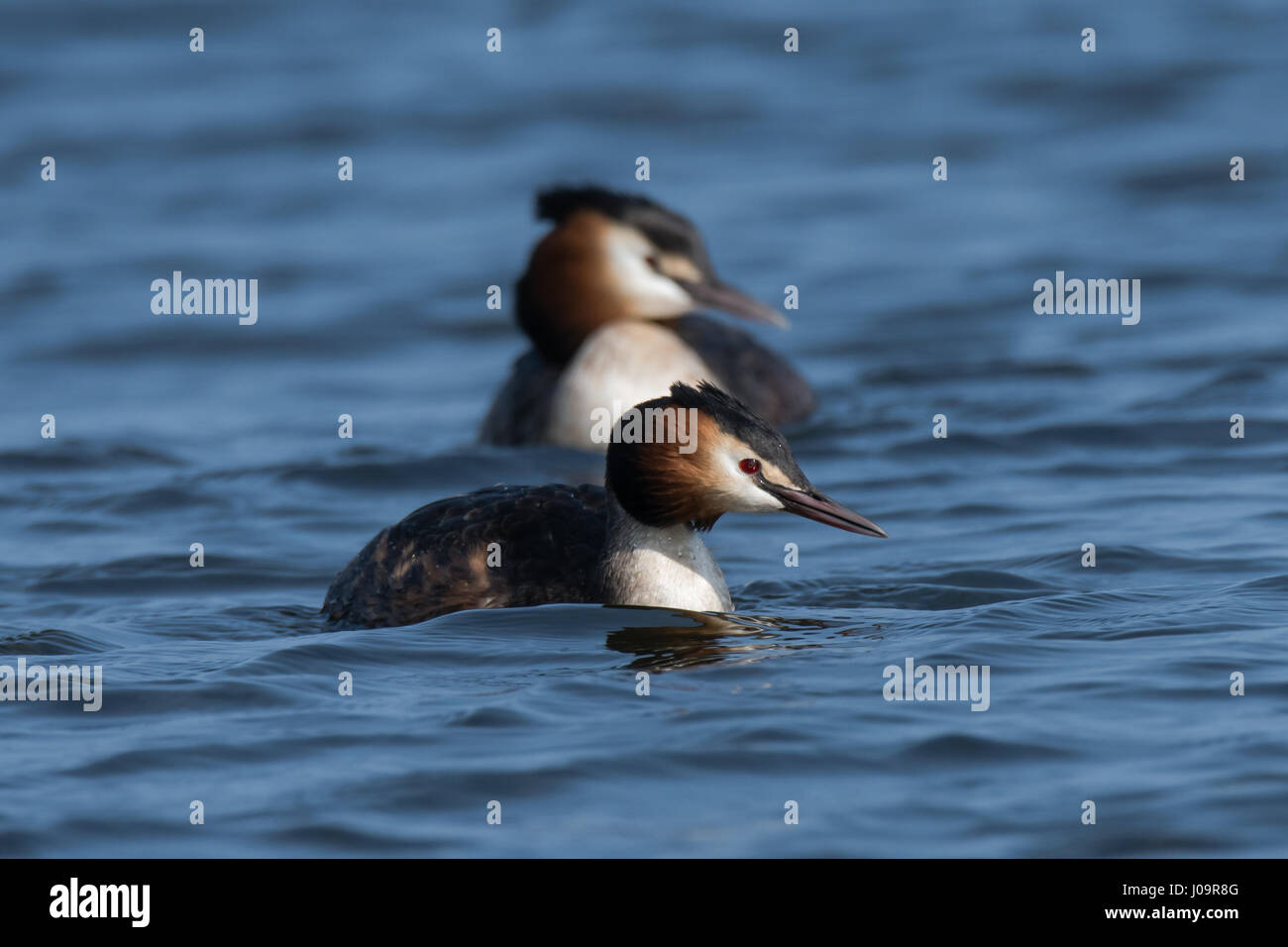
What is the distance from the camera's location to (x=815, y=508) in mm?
7434

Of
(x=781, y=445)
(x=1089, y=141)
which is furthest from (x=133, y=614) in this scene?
(x=1089, y=141)

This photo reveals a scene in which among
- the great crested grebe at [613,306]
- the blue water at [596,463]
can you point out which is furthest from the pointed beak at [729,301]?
the blue water at [596,463]

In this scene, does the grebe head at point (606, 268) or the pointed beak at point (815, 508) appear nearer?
the pointed beak at point (815, 508)

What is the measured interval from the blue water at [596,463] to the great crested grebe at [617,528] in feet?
0.55

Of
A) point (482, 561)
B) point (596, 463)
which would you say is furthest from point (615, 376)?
point (482, 561)

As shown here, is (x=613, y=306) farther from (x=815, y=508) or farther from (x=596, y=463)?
(x=815, y=508)

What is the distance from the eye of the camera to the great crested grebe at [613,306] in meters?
11.9

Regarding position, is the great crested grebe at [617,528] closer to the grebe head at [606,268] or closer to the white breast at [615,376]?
the white breast at [615,376]

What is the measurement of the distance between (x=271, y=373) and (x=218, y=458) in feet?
8.49

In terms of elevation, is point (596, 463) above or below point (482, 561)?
above

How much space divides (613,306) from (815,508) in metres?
4.90

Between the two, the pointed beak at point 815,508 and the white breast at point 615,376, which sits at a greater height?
the white breast at point 615,376

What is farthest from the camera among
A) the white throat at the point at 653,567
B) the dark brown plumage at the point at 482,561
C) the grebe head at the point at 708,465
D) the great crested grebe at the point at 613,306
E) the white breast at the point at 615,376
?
the great crested grebe at the point at 613,306
